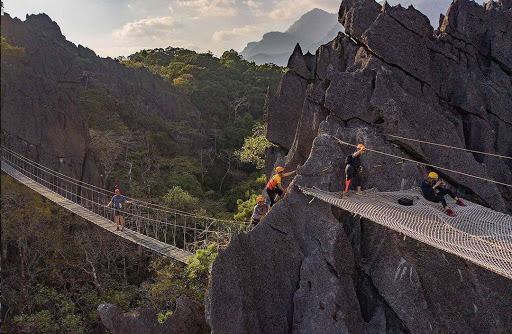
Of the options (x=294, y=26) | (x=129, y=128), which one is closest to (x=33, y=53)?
(x=129, y=128)

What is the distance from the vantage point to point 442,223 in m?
3.96

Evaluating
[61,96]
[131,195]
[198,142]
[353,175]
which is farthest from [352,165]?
[198,142]

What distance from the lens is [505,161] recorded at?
249 inches

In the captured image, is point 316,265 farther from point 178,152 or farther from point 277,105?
point 178,152

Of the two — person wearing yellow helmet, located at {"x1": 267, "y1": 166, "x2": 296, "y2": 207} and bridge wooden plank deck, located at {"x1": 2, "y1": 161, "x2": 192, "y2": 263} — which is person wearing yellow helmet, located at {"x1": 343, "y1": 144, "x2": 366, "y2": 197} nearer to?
person wearing yellow helmet, located at {"x1": 267, "y1": 166, "x2": 296, "y2": 207}

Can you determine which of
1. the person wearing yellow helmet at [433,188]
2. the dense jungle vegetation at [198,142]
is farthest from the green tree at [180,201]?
the person wearing yellow helmet at [433,188]

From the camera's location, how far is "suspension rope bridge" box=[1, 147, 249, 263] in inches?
252

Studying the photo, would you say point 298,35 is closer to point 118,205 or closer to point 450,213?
point 118,205

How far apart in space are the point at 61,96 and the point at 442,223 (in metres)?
10.8

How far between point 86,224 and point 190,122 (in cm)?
1223

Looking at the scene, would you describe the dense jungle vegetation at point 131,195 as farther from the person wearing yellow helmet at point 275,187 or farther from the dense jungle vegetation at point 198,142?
the person wearing yellow helmet at point 275,187

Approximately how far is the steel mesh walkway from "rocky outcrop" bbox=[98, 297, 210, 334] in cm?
184

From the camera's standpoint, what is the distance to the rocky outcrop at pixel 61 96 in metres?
10.1

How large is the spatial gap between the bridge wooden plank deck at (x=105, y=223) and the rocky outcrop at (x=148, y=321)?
5.57 ft
